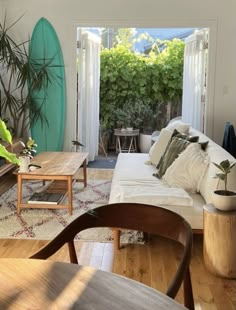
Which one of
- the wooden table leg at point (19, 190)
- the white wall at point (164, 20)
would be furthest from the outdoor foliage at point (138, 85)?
the wooden table leg at point (19, 190)

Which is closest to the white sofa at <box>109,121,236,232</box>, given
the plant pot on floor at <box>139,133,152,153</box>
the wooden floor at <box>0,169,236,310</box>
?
the wooden floor at <box>0,169,236,310</box>

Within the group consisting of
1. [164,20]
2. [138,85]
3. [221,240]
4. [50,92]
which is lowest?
[221,240]

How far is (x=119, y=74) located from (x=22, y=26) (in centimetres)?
222

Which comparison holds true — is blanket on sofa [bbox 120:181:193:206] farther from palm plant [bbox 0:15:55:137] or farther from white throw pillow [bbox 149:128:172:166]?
palm plant [bbox 0:15:55:137]

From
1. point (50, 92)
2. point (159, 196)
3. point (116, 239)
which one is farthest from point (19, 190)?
point (50, 92)

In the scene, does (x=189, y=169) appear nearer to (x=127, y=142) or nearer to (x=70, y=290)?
(x=70, y=290)

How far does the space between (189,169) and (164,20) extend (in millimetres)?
2866

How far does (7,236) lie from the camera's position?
141 inches

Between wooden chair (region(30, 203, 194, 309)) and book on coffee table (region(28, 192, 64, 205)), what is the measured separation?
2.38m

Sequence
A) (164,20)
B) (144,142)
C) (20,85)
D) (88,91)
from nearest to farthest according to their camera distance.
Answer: (164,20) < (20,85) < (88,91) < (144,142)

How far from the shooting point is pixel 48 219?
157 inches

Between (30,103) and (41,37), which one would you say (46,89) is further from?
(41,37)

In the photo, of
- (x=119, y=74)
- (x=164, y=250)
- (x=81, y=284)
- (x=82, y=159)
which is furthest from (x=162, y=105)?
(x=81, y=284)

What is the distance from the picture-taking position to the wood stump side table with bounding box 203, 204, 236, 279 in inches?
112
